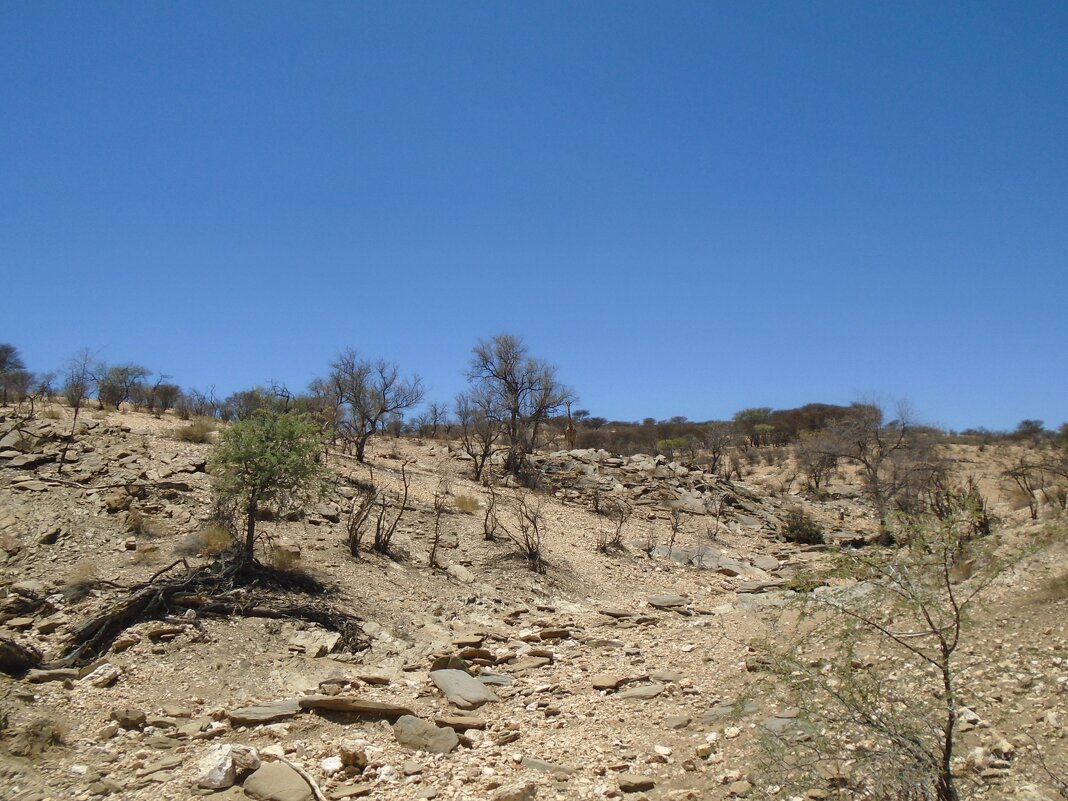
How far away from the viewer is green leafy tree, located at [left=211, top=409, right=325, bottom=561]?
36.4 ft

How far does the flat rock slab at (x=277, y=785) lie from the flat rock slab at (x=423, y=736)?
1160 millimetres

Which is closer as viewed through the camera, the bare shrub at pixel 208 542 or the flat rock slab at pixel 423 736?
the flat rock slab at pixel 423 736

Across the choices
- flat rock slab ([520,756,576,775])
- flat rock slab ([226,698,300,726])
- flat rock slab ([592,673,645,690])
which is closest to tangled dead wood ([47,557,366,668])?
flat rock slab ([226,698,300,726])

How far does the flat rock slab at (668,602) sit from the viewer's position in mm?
13102

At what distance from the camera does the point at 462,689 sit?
26.3 ft

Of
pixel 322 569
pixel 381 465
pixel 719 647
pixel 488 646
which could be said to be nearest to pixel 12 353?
pixel 381 465

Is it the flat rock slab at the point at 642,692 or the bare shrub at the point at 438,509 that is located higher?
the bare shrub at the point at 438,509

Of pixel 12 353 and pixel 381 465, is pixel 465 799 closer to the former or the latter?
pixel 381 465

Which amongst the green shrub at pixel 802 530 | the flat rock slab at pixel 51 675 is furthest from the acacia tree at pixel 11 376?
the green shrub at pixel 802 530

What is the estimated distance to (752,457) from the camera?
127ft

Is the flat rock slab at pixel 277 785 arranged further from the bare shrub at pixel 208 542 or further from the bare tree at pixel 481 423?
the bare tree at pixel 481 423

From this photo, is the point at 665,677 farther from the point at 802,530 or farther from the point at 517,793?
the point at 802,530

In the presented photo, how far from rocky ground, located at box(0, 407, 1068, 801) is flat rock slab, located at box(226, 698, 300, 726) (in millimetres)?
23

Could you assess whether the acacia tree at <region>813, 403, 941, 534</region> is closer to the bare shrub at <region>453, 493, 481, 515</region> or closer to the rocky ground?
the rocky ground
